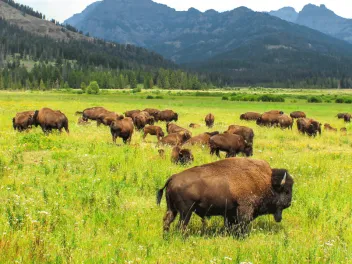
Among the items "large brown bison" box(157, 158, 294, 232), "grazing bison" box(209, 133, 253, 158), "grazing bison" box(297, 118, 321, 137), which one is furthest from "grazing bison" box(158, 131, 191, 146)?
"grazing bison" box(297, 118, 321, 137)

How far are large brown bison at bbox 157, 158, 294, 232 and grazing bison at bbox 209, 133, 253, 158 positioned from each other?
9637mm

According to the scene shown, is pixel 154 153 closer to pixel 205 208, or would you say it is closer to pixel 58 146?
pixel 58 146

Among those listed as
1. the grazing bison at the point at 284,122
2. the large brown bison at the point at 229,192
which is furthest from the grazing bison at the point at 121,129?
the grazing bison at the point at 284,122

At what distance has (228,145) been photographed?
17.9 m

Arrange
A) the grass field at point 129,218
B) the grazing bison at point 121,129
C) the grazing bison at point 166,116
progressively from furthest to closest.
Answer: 1. the grazing bison at point 166,116
2. the grazing bison at point 121,129
3. the grass field at point 129,218

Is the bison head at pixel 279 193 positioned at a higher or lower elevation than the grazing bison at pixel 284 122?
higher

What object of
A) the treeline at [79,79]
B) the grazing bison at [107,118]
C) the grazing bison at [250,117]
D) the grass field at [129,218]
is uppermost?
the treeline at [79,79]

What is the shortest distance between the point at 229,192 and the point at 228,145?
34.6ft

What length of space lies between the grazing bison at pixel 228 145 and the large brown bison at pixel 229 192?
31.6ft

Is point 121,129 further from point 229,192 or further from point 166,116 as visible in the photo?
point 166,116

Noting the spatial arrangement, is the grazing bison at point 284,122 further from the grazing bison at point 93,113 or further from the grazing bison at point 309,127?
the grazing bison at point 93,113

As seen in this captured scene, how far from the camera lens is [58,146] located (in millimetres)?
17500

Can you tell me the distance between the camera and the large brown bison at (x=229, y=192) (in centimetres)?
725

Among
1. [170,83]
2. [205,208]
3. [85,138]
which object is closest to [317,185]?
[205,208]
